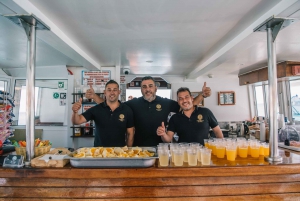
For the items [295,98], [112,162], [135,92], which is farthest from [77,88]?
[295,98]

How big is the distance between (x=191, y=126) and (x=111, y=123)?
98 centimetres

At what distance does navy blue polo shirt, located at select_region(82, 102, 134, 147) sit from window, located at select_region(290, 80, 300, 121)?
457 centimetres

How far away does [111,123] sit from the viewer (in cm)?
244

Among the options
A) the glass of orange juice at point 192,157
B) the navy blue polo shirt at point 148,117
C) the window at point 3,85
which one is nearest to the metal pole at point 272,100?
the glass of orange juice at point 192,157

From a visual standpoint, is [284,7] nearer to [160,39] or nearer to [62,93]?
[160,39]

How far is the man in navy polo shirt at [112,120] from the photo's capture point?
7.99 feet

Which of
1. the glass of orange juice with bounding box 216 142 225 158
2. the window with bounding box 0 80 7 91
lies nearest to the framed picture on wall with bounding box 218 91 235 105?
the glass of orange juice with bounding box 216 142 225 158

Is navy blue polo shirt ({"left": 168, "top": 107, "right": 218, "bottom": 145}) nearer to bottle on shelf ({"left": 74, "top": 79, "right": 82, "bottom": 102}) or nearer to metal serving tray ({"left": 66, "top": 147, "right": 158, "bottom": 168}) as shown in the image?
metal serving tray ({"left": 66, "top": 147, "right": 158, "bottom": 168})

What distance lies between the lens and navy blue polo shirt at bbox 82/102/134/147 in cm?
244

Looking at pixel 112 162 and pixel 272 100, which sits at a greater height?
pixel 272 100

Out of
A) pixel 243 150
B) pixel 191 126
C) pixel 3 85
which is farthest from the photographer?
pixel 3 85

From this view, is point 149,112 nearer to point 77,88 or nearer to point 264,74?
point 77,88

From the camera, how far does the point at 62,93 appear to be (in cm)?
535

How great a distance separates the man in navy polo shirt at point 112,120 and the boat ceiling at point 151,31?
85 centimetres
